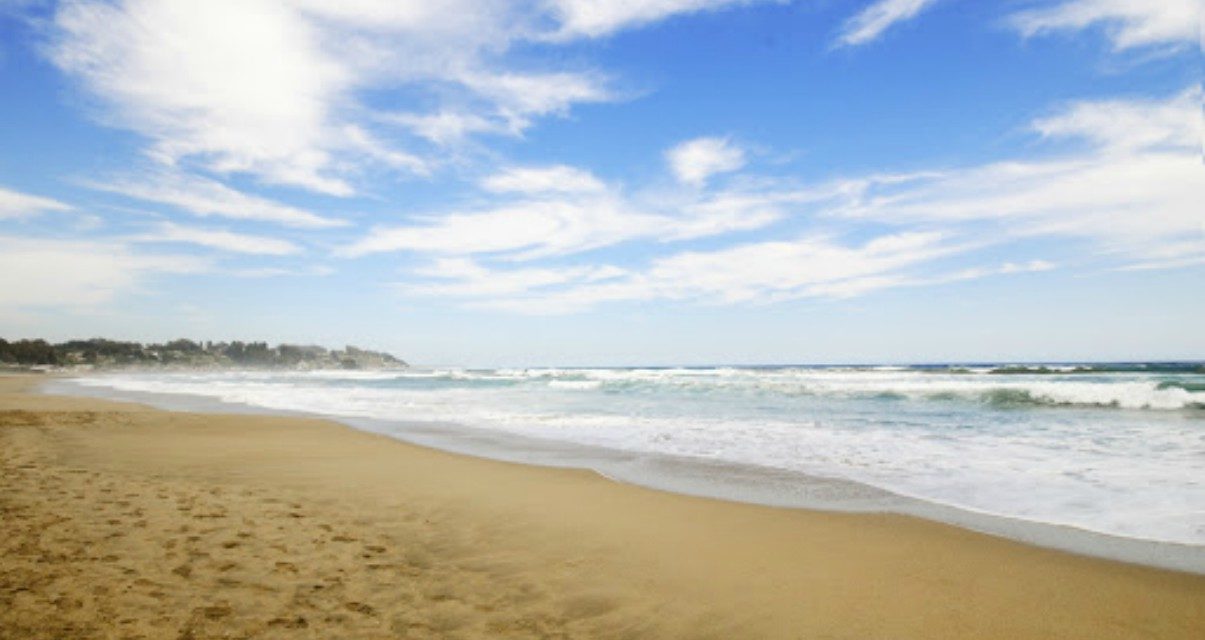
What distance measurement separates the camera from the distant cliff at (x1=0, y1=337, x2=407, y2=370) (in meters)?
103

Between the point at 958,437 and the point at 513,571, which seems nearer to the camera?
the point at 513,571

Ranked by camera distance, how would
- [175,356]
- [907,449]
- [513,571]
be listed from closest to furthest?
[513,571] < [907,449] < [175,356]

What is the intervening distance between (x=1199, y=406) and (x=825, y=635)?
2279 centimetres

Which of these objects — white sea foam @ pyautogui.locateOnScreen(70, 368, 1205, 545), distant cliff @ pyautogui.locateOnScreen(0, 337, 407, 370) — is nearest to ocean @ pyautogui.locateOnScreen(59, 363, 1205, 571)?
white sea foam @ pyautogui.locateOnScreen(70, 368, 1205, 545)

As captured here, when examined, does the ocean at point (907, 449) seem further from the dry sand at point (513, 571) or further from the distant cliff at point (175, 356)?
the distant cliff at point (175, 356)

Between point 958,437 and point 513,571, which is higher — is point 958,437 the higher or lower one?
the higher one

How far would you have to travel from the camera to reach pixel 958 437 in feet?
42.7

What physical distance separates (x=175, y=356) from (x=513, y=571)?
472ft

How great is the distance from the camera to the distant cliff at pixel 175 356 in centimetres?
10338

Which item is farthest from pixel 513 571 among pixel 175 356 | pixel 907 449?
pixel 175 356

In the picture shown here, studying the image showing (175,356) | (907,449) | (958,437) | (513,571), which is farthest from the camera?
(175,356)

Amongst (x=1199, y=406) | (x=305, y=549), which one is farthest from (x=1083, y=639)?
(x=1199, y=406)

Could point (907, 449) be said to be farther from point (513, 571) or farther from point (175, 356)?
point (175, 356)

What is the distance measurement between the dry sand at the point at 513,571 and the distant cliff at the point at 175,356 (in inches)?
4893
